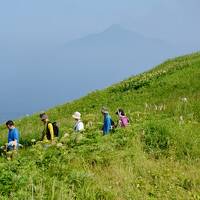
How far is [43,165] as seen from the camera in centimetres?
1113

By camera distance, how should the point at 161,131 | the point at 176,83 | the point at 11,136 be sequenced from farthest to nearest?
the point at 176,83 → the point at 11,136 → the point at 161,131

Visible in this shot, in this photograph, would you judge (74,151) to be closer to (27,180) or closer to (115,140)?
(115,140)

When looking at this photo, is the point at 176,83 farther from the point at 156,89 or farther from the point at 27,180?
the point at 27,180

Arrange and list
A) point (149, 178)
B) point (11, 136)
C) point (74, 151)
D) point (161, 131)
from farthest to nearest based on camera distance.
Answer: point (11, 136) < point (161, 131) < point (74, 151) < point (149, 178)

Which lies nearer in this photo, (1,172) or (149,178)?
(1,172)

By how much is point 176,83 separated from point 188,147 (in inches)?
651

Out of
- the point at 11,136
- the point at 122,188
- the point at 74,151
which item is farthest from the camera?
the point at 11,136

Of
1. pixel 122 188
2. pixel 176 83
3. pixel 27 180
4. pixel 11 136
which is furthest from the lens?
pixel 176 83

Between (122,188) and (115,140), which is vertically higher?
(115,140)

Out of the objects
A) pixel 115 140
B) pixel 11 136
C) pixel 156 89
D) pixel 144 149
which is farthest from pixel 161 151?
pixel 156 89

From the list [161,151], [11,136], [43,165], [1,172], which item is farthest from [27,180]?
[11,136]

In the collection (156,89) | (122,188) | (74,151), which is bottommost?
(122,188)

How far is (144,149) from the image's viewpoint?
1341cm

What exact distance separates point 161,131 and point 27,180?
4.93 metres
